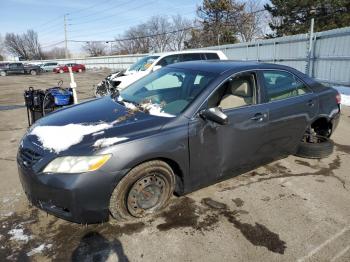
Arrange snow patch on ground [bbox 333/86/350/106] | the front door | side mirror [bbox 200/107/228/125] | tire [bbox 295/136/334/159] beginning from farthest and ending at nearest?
snow patch on ground [bbox 333/86/350/106]
tire [bbox 295/136/334/159]
the front door
side mirror [bbox 200/107/228/125]

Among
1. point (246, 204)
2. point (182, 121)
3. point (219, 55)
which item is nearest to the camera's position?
point (182, 121)

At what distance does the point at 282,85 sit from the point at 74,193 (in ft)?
10.2

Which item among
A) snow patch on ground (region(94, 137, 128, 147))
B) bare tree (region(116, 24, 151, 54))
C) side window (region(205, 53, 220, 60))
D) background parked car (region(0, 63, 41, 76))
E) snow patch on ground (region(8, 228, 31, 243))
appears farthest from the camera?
bare tree (region(116, 24, 151, 54))

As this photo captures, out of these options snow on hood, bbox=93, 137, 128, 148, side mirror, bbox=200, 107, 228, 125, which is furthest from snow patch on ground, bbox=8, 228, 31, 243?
side mirror, bbox=200, 107, 228, 125

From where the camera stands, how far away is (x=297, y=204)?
373 cm

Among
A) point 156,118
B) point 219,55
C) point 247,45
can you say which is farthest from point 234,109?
point 247,45

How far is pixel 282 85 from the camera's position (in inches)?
174

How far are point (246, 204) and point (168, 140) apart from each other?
1285 mm

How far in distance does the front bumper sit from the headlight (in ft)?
0.15

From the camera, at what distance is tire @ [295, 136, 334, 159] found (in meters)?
4.96

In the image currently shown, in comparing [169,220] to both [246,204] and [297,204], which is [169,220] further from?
[297,204]

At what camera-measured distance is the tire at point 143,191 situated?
3.10 metres

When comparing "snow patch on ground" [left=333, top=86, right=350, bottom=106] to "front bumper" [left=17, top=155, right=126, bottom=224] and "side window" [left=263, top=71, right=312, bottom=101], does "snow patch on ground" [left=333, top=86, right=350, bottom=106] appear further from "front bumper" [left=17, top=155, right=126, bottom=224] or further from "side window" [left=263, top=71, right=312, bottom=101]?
"front bumper" [left=17, top=155, right=126, bottom=224]

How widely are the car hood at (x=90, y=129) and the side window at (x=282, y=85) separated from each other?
1614mm
